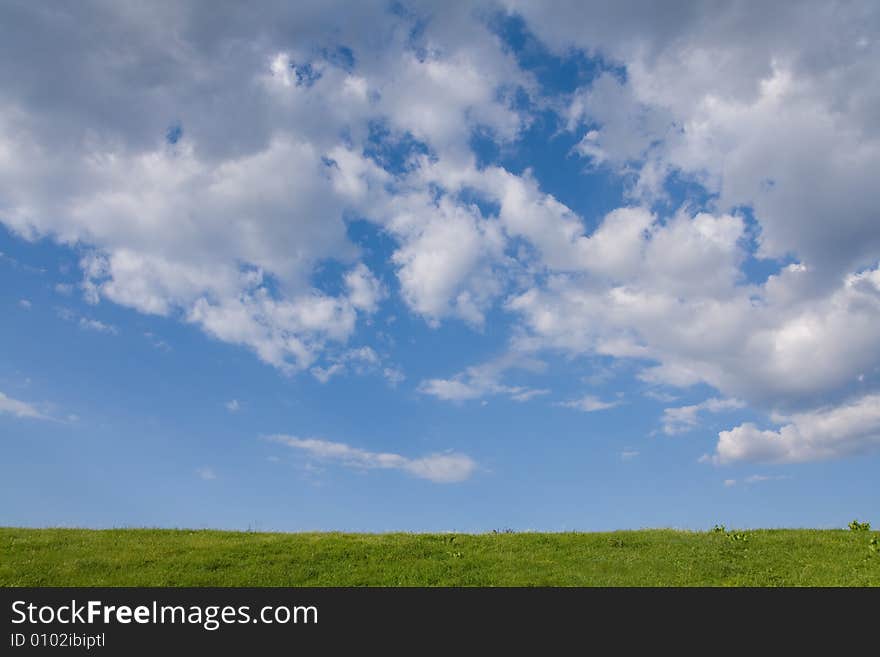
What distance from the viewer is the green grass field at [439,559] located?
79.7ft

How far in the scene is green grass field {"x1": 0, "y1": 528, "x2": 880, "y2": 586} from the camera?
2430 centimetres

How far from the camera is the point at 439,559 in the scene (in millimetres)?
26750
